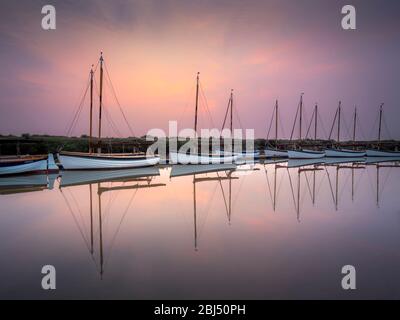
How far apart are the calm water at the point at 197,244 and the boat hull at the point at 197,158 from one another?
1649cm

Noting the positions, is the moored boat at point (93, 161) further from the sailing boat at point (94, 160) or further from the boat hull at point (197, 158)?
the boat hull at point (197, 158)

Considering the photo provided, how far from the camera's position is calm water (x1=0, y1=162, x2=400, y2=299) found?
559 centimetres

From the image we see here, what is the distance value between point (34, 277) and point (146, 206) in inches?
283

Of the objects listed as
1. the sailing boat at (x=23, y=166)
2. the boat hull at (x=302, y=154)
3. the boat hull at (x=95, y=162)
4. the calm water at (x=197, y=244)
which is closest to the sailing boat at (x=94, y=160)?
the boat hull at (x=95, y=162)

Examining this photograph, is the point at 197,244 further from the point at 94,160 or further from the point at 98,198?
the point at 94,160

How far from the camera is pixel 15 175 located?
856 inches

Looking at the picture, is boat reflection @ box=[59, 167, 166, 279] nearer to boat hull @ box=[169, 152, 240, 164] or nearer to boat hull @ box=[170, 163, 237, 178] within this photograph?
boat hull @ box=[170, 163, 237, 178]

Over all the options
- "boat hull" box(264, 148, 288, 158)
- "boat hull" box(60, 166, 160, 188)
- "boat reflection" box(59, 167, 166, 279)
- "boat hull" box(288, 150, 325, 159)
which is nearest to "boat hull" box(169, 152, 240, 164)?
"boat hull" box(60, 166, 160, 188)

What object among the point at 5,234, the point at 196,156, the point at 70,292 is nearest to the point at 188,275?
the point at 70,292

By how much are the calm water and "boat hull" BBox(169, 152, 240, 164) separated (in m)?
16.5

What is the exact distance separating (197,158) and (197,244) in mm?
25683

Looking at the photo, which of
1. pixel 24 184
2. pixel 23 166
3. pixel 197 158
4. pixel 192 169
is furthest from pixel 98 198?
pixel 197 158

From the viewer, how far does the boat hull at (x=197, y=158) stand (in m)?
32.0
